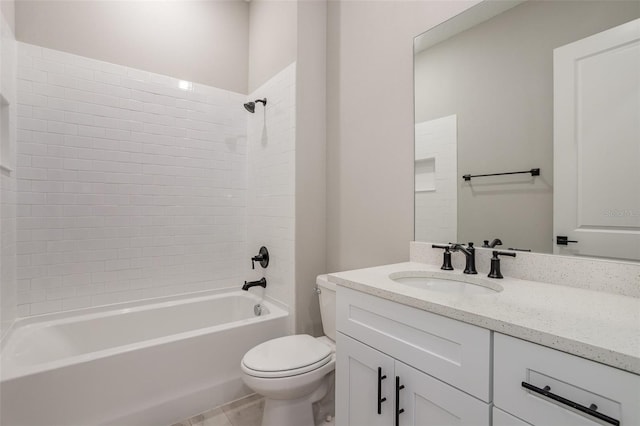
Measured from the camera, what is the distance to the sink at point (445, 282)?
3.89 ft

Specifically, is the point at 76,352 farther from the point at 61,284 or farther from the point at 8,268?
the point at 8,268

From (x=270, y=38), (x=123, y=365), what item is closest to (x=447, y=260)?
(x=123, y=365)

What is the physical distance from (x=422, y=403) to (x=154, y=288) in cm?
214

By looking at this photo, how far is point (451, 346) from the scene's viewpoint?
32.8 inches

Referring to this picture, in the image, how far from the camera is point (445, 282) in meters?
1.29

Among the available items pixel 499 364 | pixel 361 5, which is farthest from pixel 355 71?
pixel 499 364

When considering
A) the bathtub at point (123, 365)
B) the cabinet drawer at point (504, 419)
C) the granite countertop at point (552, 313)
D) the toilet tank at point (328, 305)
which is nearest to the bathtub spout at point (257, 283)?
the bathtub at point (123, 365)

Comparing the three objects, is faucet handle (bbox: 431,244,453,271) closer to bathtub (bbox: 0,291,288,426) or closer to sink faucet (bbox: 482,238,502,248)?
sink faucet (bbox: 482,238,502,248)

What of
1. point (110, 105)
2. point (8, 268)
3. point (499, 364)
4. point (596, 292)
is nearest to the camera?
point (499, 364)

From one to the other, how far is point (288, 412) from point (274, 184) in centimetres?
149

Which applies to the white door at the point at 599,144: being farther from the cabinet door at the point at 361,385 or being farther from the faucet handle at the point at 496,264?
the cabinet door at the point at 361,385

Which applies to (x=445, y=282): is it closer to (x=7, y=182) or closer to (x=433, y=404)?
(x=433, y=404)

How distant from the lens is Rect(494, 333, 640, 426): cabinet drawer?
1.82 ft

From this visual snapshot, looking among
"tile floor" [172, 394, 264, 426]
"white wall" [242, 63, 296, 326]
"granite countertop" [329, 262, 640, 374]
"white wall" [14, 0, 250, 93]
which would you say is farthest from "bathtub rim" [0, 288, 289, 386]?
"white wall" [14, 0, 250, 93]
